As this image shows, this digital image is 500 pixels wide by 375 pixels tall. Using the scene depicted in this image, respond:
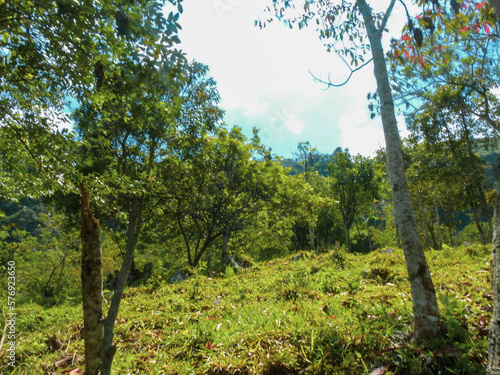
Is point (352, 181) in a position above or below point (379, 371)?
above

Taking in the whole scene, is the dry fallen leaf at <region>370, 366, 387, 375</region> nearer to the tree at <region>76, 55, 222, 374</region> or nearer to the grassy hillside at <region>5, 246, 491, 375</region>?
the grassy hillside at <region>5, 246, 491, 375</region>

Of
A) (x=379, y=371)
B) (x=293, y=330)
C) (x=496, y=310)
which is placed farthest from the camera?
(x=293, y=330)

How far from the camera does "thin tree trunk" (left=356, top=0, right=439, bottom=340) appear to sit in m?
3.37

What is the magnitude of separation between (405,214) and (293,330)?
2.50m

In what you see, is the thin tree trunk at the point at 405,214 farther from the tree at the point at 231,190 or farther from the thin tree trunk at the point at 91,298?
the tree at the point at 231,190

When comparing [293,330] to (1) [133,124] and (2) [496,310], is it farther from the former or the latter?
(1) [133,124]

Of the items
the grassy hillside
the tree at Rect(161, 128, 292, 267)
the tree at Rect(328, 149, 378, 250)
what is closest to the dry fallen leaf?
the grassy hillside

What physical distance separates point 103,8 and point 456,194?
24.5 m

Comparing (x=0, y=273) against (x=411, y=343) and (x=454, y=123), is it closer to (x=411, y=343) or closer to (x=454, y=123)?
(x=411, y=343)

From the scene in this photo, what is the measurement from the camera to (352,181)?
19.4 m

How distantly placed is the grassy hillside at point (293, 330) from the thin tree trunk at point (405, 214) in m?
0.29

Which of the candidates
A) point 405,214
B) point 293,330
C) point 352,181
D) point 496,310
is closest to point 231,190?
point 293,330

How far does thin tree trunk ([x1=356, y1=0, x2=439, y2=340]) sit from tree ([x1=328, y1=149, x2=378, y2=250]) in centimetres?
1575

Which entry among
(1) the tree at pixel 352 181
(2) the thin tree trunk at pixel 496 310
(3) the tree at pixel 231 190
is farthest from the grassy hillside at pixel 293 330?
(1) the tree at pixel 352 181
